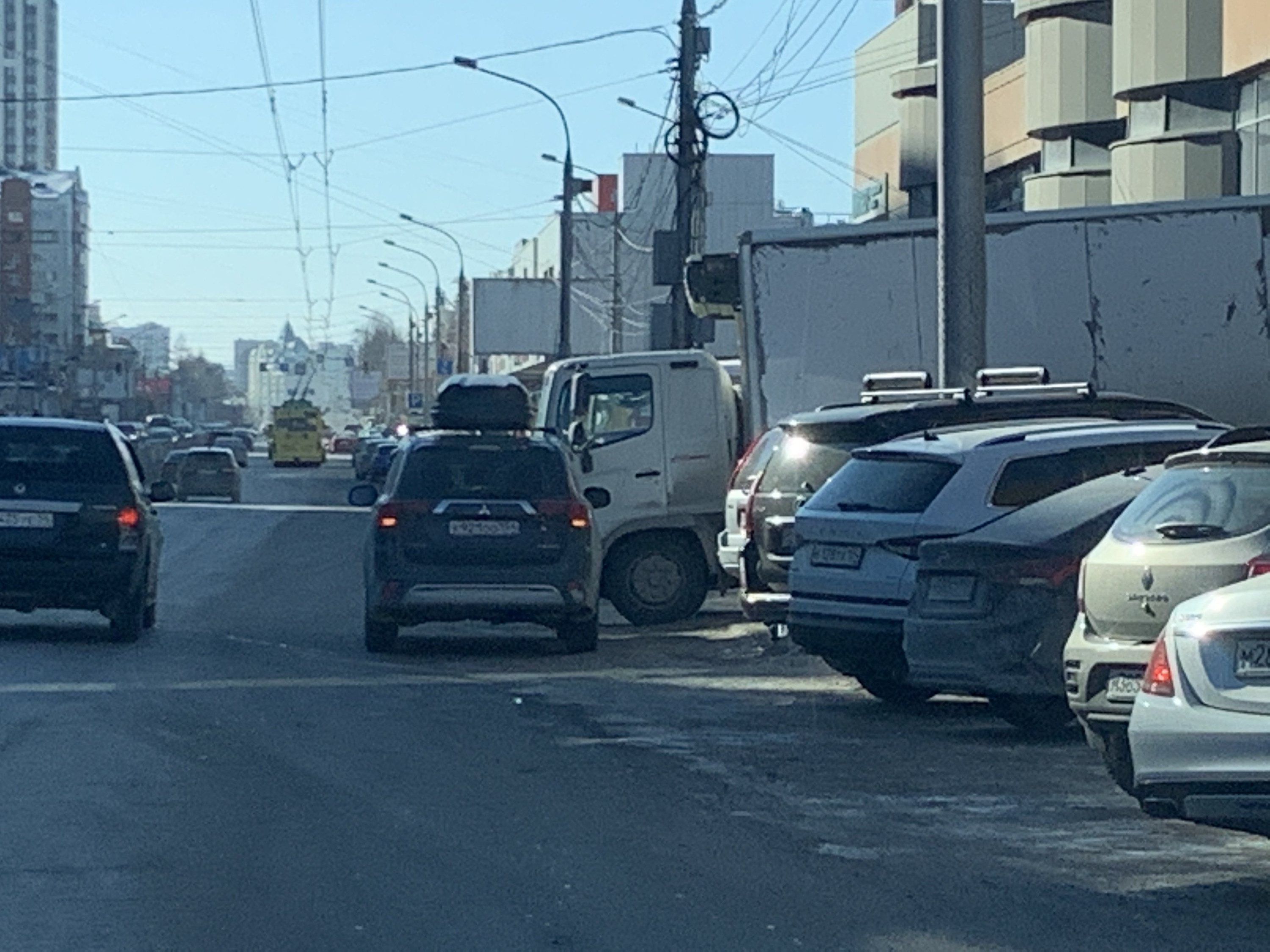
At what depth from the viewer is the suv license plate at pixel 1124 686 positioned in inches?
377

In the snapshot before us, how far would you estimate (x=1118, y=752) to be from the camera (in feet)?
32.2

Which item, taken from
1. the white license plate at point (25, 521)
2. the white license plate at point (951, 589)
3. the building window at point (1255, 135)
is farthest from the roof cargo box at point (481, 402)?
the building window at point (1255, 135)

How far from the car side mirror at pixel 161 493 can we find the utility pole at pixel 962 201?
6.71m

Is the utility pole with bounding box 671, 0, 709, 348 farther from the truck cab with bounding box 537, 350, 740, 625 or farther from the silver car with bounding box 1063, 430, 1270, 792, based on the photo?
the silver car with bounding box 1063, 430, 1270, 792

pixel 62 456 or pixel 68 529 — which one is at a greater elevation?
pixel 62 456

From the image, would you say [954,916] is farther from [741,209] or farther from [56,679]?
[741,209]

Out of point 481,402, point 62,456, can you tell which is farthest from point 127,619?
point 481,402

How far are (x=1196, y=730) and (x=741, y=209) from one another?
97475 millimetres

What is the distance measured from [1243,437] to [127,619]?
1068 cm

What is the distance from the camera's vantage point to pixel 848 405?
721 inches

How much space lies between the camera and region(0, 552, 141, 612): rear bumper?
18297 millimetres

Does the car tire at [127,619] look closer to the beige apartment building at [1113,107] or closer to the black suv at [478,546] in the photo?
the black suv at [478,546]

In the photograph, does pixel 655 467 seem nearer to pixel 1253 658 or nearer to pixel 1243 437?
pixel 1243 437

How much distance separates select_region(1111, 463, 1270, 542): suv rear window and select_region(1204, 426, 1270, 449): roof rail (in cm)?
22
